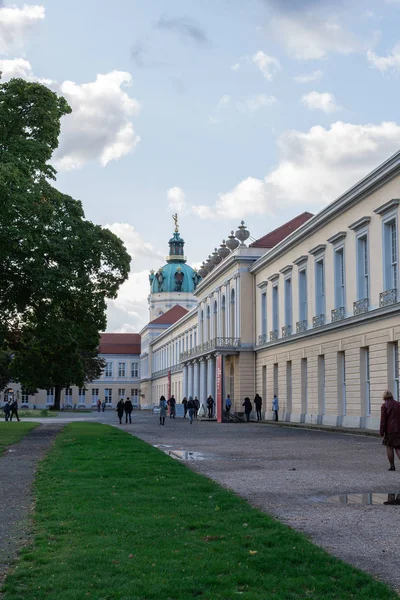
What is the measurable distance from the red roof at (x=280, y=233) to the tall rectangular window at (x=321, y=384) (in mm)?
20248

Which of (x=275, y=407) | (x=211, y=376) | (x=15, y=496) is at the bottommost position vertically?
(x=15, y=496)

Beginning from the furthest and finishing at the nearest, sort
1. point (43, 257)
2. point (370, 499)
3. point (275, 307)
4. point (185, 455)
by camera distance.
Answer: point (275, 307) < point (43, 257) < point (185, 455) < point (370, 499)

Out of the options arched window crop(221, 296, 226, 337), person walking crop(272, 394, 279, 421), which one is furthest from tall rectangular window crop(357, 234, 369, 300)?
arched window crop(221, 296, 226, 337)

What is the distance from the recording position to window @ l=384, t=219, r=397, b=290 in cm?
3303

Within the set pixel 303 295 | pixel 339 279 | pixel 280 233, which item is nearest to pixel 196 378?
pixel 280 233

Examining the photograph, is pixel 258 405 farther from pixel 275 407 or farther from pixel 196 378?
pixel 196 378

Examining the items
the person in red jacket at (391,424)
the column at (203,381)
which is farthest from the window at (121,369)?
the person in red jacket at (391,424)

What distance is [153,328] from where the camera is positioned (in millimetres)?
141125

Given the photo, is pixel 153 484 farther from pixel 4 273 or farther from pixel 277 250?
pixel 277 250

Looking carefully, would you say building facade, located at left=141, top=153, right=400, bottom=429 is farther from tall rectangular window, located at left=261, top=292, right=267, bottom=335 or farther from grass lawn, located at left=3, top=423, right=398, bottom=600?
grass lawn, located at left=3, top=423, right=398, bottom=600

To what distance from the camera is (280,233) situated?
62656 millimetres

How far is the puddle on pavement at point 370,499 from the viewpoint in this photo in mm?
11508

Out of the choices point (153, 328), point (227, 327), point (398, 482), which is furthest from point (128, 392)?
point (398, 482)

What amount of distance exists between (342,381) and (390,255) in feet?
27.0
